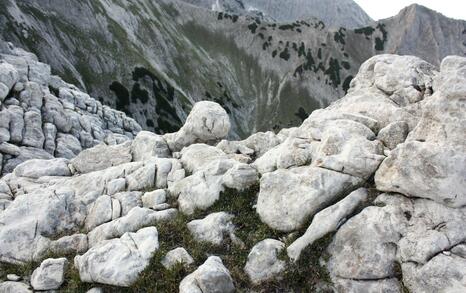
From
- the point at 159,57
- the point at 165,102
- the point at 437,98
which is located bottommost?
the point at 165,102

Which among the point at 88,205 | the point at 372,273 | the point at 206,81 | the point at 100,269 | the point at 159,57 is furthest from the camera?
the point at 206,81

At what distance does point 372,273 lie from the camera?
1405cm

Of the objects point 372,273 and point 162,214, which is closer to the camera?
point 372,273

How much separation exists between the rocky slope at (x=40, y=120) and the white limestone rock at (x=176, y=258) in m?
33.0

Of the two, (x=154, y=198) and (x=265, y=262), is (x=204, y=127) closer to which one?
(x=154, y=198)

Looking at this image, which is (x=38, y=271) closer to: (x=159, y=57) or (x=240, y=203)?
(x=240, y=203)

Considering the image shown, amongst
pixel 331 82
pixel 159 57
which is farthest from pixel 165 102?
pixel 331 82

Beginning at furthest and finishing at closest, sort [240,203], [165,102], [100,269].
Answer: [165,102] → [240,203] → [100,269]

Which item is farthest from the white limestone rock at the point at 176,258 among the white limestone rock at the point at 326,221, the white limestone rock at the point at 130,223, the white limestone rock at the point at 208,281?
the white limestone rock at the point at 326,221

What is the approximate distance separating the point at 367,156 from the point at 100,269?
12.5 m

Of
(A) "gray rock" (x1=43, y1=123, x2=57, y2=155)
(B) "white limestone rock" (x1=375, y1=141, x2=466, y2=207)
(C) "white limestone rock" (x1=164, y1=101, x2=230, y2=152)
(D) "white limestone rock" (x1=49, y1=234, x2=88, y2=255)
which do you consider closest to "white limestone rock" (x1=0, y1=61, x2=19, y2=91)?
(A) "gray rock" (x1=43, y1=123, x2=57, y2=155)

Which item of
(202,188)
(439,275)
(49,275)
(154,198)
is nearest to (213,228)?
(202,188)

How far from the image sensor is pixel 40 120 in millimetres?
49750

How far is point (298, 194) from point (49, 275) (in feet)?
37.6
